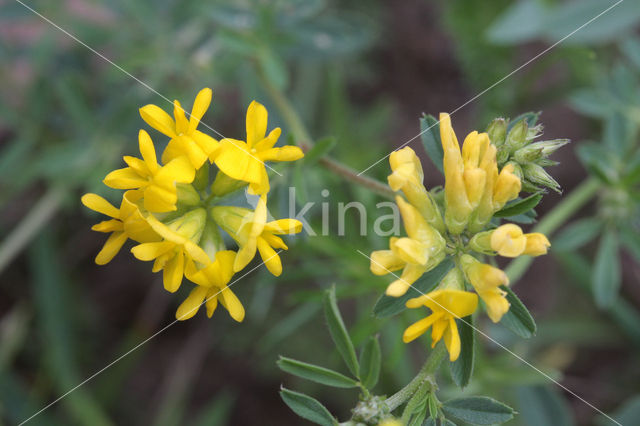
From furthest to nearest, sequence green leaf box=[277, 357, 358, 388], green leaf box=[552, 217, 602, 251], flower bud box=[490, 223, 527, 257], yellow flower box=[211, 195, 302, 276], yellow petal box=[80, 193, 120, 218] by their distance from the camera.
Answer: green leaf box=[552, 217, 602, 251] → green leaf box=[277, 357, 358, 388] → yellow petal box=[80, 193, 120, 218] → yellow flower box=[211, 195, 302, 276] → flower bud box=[490, 223, 527, 257]

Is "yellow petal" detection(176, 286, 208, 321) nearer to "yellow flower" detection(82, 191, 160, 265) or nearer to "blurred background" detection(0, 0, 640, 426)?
"yellow flower" detection(82, 191, 160, 265)

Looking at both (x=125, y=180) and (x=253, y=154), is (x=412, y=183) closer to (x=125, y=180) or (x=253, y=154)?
(x=253, y=154)

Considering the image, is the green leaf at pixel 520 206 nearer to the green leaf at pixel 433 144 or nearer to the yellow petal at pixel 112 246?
the green leaf at pixel 433 144

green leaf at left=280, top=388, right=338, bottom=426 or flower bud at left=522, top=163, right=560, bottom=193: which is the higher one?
flower bud at left=522, top=163, right=560, bottom=193

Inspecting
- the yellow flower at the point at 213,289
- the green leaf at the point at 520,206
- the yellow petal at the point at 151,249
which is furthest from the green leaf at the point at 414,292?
the yellow petal at the point at 151,249

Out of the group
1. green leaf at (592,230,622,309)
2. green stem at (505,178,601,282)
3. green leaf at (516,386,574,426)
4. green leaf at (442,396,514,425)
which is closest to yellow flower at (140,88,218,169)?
green leaf at (442,396,514,425)

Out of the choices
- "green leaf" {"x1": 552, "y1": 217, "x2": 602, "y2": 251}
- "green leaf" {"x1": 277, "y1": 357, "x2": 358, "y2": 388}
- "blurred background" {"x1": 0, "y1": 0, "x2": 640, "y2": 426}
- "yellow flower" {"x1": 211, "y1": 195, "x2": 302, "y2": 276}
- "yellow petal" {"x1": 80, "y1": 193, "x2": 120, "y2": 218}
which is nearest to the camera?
"yellow flower" {"x1": 211, "y1": 195, "x2": 302, "y2": 276}

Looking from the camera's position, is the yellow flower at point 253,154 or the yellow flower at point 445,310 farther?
the yellow flower at point 253,154

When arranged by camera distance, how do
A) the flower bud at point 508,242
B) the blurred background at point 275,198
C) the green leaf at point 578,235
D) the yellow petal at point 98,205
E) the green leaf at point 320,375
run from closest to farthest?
the flower bud at point 508,242
the yellow petal at point 98,205
the green leaf at point 320,375
the green leaf at point 578,235
the blurred background at point 275,198
